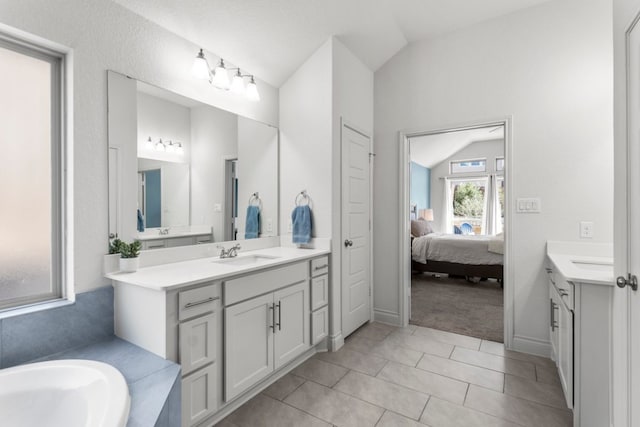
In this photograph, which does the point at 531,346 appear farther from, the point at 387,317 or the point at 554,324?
the point at 387,317

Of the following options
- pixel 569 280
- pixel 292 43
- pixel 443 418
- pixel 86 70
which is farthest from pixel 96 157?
pixel 569 280

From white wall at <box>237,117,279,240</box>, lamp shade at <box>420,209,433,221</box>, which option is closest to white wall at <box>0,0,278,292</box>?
white wall at <box>237,117,279,240</box>

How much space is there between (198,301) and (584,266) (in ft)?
8.32

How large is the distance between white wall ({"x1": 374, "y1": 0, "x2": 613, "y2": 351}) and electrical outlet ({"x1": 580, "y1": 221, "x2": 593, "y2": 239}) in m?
0.04

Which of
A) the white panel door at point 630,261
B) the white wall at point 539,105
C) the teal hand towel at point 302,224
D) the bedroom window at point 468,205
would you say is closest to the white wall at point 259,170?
the teal hand towel at point 302,224

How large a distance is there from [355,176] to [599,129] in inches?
76.5

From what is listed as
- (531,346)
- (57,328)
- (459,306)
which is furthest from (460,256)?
(57,328)

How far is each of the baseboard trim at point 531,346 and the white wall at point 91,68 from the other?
3.15m

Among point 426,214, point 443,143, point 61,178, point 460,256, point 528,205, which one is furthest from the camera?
point 426,214

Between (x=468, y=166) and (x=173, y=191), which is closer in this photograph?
(x=173, y=191)

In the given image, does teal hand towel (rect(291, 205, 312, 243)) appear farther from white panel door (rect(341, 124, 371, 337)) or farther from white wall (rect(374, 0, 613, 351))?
white wall (rect(374, 0, 613, 351))

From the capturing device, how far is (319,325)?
2.58 metres

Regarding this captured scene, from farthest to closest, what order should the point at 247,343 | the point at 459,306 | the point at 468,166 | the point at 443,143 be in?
the point at 468,166
the point at 443,143
the point at 459,306
the point at 247,343

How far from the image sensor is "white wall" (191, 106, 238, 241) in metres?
2.33
